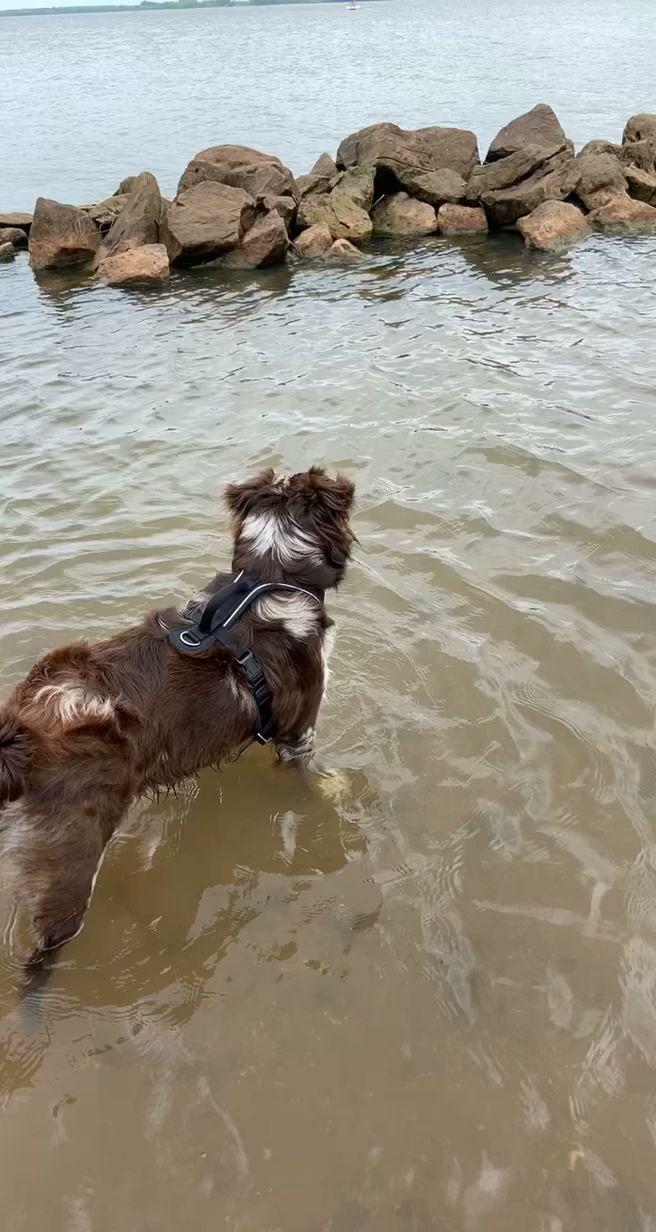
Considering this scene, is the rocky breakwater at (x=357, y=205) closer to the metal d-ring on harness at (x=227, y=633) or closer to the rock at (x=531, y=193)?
the rock at (x=531, y=193)

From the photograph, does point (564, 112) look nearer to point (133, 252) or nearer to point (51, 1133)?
point (133, 252)

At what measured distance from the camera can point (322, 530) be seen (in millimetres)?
4102

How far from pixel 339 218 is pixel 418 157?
2.81 metres

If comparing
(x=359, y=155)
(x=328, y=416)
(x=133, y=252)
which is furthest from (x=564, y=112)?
(x=328, y=416)

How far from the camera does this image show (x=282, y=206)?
54.0 ft

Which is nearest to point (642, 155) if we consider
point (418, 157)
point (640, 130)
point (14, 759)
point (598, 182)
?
point (640, 130)

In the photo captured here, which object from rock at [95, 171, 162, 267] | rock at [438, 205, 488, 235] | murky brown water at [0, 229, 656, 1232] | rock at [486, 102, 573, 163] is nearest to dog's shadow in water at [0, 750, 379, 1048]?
murky brown water at [0, 229, 656, 1232]

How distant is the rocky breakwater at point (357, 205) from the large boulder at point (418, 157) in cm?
3

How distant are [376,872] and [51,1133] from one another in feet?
5.96

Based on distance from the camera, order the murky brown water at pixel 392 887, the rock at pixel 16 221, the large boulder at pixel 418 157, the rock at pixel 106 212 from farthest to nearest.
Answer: the rock at pixel 16 221 → the rock at pixel 106 212 → the large boulder at pixel 418 157 → the murky brown water at pixel 392 887

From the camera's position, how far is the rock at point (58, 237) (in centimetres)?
1627

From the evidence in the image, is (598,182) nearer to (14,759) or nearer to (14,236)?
(14,236)

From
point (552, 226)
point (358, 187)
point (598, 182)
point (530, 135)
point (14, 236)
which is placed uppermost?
point (530, 135)

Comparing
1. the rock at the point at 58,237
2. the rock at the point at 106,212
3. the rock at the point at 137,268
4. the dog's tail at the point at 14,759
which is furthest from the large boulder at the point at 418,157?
the dog's tail at the point at 14,759
